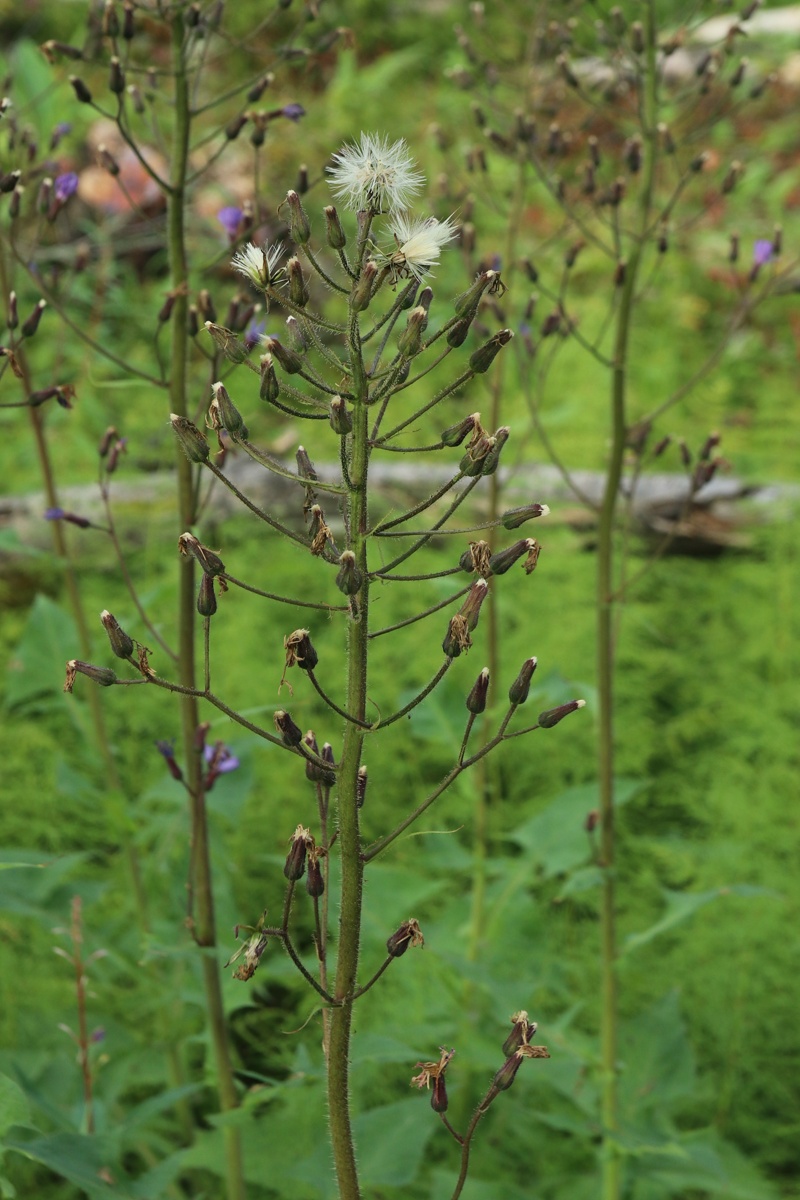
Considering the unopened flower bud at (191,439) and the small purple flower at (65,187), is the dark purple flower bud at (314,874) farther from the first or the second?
the small purple flower at (65,187)

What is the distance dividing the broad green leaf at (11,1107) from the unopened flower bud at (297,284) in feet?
3.67

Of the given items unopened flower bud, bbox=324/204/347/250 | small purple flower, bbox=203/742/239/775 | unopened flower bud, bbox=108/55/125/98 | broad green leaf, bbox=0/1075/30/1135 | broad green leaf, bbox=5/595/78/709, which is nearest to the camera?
unopened flower bud, bbox=324/204/347/250

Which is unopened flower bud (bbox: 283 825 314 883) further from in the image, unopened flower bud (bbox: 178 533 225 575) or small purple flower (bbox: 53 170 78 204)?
small purple flower (bbox: 53 170 78 204)

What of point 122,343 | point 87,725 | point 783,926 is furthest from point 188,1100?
point 122,343

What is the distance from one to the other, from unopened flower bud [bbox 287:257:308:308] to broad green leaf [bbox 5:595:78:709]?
1761mm

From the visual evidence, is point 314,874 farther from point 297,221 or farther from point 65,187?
point 65,187

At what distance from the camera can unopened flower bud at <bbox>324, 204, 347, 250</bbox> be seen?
4.15ft

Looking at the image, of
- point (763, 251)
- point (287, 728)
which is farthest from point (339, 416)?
point (763, 251)

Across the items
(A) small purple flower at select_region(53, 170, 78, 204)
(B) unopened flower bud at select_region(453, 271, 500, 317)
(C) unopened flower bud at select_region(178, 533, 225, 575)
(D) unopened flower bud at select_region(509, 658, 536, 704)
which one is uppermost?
(A) small purple flower at select_region(53, 170, 78, 204)

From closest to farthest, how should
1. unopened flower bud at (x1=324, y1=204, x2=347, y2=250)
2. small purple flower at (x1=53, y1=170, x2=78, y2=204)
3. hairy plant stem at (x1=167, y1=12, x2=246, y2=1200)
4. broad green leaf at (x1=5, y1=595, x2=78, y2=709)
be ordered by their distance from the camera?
unopened flower bud at (x1=324, y1=204, x2=347, y2=250) → hairy plant stem at (x1=167, y1=12, x2=246, y2=1200) → small purple flower at (x1=53, y1=170, x2=78, y2=204) → broad green leaf at (x1=5, y1=595, x2=78, y2=709)

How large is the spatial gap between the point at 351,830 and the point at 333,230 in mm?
740

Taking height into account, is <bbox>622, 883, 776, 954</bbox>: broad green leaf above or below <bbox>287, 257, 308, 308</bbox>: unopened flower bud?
below

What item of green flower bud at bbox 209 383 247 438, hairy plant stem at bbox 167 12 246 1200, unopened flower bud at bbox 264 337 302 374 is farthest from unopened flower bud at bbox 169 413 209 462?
hairy plant stem at bbox 167 12 246 1200

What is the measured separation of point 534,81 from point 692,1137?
2729 millimetres
